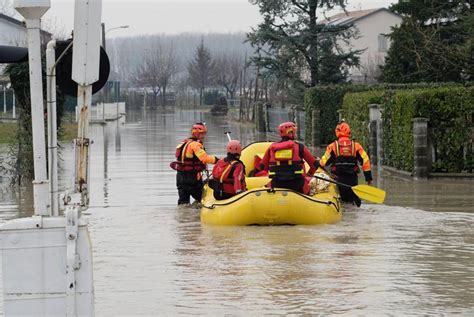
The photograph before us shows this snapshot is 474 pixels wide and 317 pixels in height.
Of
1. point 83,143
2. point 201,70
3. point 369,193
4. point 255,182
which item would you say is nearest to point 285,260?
point 255,182

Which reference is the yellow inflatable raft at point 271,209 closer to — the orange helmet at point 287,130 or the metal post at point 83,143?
the orange helmet at point 287,130

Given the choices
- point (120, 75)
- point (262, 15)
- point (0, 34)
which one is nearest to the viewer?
point (262, 15)

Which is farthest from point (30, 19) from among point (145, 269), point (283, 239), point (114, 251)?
point (283, 239)

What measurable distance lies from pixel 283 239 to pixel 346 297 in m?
3.98

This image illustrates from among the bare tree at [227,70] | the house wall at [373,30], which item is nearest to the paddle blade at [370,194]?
the house wall at [373,30]

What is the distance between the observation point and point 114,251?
43.6 ft

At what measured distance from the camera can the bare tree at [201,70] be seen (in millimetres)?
115950

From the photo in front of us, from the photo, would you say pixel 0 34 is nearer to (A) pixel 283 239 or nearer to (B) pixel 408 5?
(B) pixel 408 5

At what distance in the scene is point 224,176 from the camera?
15898mm

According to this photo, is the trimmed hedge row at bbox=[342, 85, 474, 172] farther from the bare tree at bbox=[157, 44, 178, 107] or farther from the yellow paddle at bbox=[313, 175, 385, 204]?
the bare tree at bbox=[157, 44, 178, 107]

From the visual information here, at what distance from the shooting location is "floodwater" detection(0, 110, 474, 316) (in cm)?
982

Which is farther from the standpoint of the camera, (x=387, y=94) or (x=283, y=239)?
(x=387, y=94)

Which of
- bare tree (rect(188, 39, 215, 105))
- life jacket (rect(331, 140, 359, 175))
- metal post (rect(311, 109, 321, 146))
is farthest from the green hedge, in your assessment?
bare tree (rect(188, 39, 215, 105))

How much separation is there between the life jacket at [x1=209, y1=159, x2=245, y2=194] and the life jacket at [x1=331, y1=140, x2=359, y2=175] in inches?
83.6
